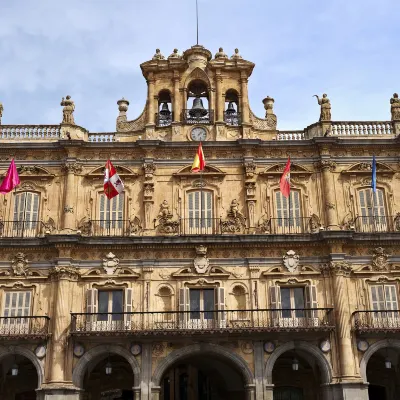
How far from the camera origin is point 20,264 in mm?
30031

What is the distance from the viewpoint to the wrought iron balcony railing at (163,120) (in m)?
33.4

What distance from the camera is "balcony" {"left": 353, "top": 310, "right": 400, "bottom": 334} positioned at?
28656 mm

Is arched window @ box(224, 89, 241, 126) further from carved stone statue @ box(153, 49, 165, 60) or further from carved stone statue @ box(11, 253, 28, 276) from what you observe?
carved stone statue @ box(11, 253, 28, 276)

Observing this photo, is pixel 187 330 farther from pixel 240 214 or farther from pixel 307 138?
pixel 307 138

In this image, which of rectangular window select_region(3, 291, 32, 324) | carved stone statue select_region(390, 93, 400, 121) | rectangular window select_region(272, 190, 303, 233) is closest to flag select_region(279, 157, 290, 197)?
rectangular window select_region(272, 190, 303, 233)

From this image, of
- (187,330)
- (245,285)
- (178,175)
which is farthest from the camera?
(178,175)

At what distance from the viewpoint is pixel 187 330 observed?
27.9 metres

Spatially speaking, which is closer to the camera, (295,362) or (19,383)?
(295,362)

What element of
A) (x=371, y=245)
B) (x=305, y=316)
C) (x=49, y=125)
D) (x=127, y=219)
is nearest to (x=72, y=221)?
(x=127, y=219)

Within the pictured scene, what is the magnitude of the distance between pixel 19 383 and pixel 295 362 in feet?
46.9

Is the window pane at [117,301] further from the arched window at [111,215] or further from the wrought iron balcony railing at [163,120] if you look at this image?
the wrought iron balcony railing at [163,120]

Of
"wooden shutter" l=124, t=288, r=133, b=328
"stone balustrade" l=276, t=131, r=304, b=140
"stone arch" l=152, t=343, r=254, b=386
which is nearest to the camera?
"stone arch" l=152, t=343, r=254, b=386

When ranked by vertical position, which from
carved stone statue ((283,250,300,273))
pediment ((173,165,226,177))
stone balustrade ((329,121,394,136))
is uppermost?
stone balustrade ((329,121,394,136))

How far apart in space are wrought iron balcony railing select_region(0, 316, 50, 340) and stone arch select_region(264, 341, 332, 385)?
10.5 m
